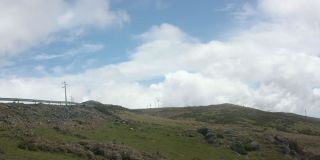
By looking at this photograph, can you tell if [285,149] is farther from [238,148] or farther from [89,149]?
[89,149]

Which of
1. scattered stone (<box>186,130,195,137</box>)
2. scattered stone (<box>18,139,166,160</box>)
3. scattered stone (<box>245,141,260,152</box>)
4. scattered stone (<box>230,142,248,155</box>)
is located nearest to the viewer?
scattered stone (<box>18,139,166,160</box>)

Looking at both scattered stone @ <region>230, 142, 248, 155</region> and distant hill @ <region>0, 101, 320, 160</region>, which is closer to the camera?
distant hill @ <region>0, 101, 320, 160</region>

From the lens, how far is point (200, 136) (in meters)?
94.2

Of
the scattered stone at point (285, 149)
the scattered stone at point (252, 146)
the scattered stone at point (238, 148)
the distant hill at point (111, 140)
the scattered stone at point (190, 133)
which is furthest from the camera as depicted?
the scattered stone at point (285, 149)

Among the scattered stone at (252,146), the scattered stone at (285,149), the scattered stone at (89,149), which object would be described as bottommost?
the scattered stone at (285,149)

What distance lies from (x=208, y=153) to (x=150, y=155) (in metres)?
18.6

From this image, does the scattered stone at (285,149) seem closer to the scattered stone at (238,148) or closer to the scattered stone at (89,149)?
the scattered stone at (238,148)

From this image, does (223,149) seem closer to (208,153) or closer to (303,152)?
(208,153)

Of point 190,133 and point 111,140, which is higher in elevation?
point 111,140

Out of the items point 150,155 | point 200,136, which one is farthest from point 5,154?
point 200,136

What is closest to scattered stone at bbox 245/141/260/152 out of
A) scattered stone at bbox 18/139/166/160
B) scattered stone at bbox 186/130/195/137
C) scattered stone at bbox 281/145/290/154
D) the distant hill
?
the distant hill

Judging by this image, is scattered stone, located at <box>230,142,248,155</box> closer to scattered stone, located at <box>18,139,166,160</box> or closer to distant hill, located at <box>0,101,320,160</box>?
distant hill, located at <box>0,101,320,160</box>

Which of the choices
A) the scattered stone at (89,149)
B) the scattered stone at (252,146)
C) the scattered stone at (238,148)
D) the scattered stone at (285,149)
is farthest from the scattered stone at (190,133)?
the scattered stone at (89,149)

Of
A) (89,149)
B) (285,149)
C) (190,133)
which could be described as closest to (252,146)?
(285,149)
